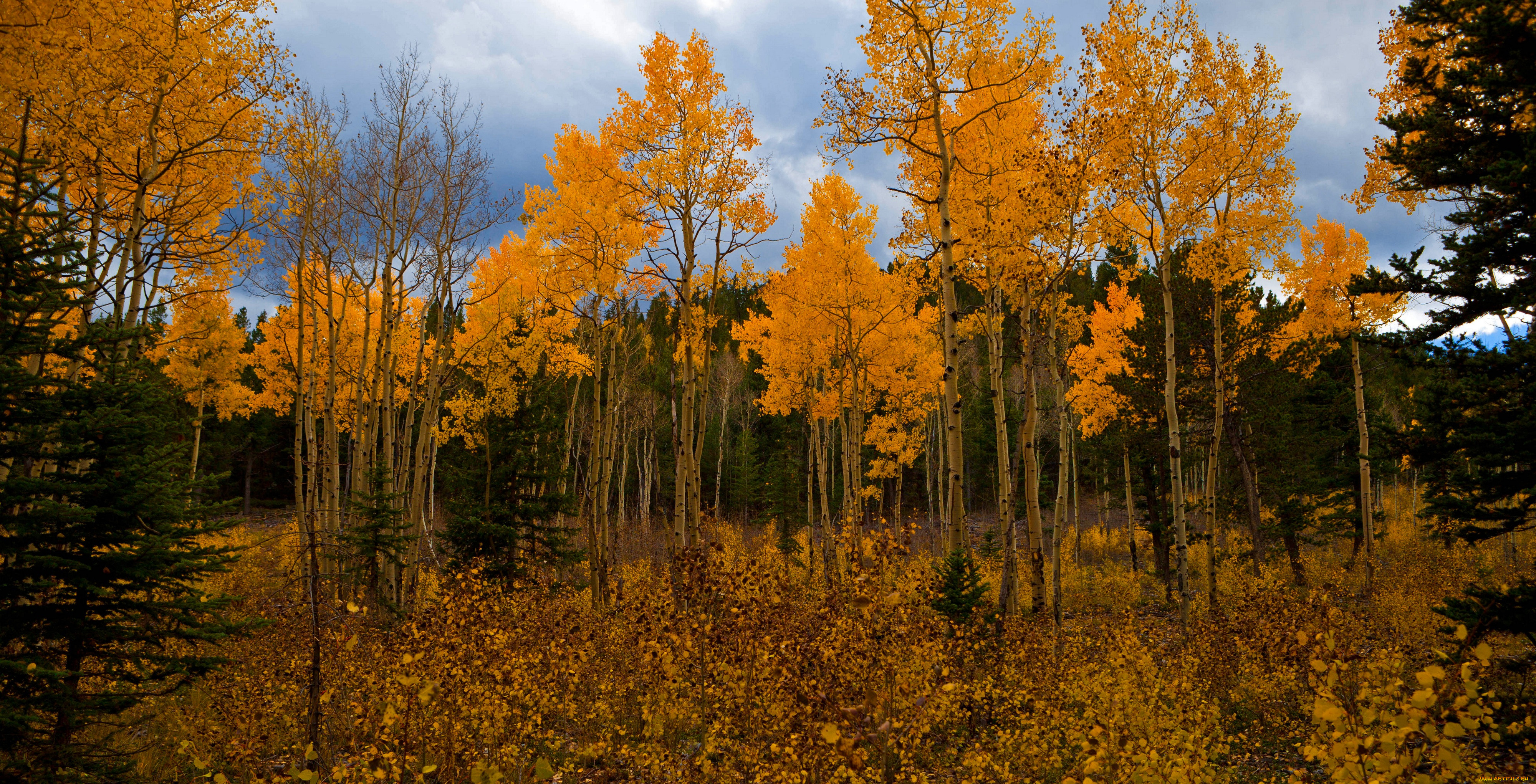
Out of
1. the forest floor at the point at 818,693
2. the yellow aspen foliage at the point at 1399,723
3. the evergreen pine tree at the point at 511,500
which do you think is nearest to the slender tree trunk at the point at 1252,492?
the forest floor at the point at 818,693

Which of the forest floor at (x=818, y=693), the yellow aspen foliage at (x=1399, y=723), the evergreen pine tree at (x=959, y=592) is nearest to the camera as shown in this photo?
the yellow aspen foliage at (x=1399, y=723)

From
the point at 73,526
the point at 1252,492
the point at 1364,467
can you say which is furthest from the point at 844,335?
the point at 73,526

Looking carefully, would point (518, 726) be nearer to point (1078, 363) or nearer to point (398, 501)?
point (398, 501)

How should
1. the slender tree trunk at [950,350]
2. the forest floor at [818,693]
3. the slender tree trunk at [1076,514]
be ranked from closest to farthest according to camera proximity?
the forest floor at [818,693], the slender tree trunk at [950,350], the slender tree trunk at [1076,514]

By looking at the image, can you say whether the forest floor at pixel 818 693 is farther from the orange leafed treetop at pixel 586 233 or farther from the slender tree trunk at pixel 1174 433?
the orange leafed treetop at pixel 586 233

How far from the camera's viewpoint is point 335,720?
19.5ft

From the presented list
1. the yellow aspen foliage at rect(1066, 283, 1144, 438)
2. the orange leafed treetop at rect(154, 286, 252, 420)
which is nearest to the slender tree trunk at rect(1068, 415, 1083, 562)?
the yellow aspen foliage at rect(1066, 283, 1144, 438)

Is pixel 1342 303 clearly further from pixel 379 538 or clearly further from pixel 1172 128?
pixel 379 538

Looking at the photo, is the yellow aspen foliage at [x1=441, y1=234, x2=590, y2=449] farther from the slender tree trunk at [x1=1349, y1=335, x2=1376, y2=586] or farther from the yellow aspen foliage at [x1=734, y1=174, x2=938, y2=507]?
the slender tree trunk at [x1=1349, y1=335, x2=1376, y2=586]

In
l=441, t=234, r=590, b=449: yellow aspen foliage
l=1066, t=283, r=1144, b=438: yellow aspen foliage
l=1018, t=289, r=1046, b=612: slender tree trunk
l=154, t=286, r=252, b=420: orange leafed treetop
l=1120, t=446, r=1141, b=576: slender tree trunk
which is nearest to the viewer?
l=1018, t=289, r=1046, b=612: slender tree trunk

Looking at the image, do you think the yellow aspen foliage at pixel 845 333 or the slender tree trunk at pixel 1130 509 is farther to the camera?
the slender tree trunk at pixel 1130 509

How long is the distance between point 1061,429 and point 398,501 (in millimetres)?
12657

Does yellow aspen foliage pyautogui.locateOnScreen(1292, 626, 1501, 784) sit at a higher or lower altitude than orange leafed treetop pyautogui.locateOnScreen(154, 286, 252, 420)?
lower

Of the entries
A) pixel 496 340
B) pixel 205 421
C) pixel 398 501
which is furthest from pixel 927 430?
pixel 205 421
